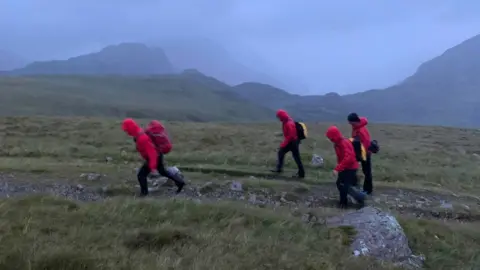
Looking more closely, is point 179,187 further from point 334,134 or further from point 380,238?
point 380,238

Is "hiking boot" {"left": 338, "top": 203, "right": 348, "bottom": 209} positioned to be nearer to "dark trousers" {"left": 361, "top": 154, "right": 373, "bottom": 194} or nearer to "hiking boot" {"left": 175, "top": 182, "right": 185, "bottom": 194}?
"dark trousers" {"left": 361, "top": 154, "right": 373, "bottom": 194}

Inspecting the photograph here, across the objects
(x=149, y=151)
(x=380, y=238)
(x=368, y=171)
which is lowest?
(x=380, y=238)

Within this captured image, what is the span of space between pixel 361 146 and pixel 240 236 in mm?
6451

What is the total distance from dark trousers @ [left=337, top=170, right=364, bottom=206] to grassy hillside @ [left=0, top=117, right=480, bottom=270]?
757 millimetres

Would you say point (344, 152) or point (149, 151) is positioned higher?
point (149, 151)

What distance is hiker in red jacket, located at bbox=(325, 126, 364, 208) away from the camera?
1347 centimetres

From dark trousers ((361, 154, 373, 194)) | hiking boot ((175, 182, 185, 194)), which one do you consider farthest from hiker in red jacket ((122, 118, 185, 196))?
dark trousers ((361, 154, 373, 194))

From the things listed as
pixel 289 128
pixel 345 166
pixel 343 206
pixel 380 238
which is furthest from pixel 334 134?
pixel 289 128

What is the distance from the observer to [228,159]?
76.2 ft

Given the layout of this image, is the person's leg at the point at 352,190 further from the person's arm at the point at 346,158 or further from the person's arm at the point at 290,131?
the person's arm at the point at 290,131

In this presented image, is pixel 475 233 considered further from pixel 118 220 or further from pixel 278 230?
pixel 118 220

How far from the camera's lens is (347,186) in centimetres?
1372

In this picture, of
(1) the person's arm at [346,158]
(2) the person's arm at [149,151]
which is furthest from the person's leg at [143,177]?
(1) the person's arm at [346,158]

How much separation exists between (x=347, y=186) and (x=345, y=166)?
60 cm
